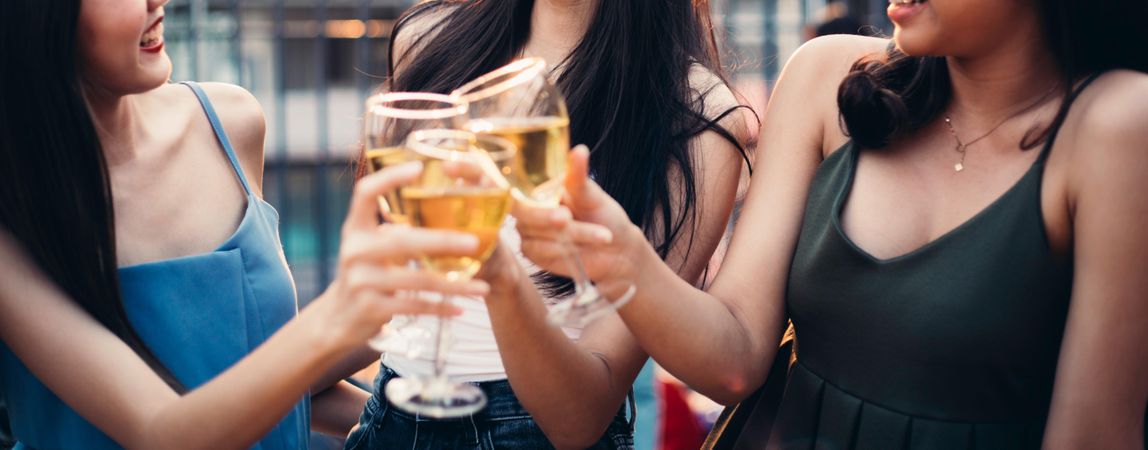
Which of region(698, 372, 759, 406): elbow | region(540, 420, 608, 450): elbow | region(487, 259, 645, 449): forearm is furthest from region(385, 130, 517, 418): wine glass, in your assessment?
region(698, 372, 759, 406): elbow

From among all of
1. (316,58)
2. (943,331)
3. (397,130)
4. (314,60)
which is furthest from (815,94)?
(314,60)

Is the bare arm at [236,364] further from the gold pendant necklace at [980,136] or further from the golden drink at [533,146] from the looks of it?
the gold pendant necklace at [980,136]

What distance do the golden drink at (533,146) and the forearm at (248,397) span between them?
0.34 meters

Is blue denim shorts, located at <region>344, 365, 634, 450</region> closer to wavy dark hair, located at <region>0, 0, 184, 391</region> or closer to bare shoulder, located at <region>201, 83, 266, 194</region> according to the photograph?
wavy dark hair, located at <region>0, 0, 184, 391</region>

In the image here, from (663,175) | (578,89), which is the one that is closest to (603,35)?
(578,89)

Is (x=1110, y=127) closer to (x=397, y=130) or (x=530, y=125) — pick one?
(x=530, y=125)

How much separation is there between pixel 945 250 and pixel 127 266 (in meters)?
1.37

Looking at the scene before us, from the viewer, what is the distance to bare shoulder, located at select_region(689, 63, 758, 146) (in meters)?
2.19

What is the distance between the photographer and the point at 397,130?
1475 mm

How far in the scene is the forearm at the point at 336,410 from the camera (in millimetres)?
2547

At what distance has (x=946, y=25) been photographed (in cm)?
194

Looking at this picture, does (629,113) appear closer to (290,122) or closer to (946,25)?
(946,25)

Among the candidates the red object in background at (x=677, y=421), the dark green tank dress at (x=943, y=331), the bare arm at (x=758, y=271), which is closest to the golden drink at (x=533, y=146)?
the bare arm at (x=758, y=271)

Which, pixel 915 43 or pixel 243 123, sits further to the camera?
pixel 243 123
